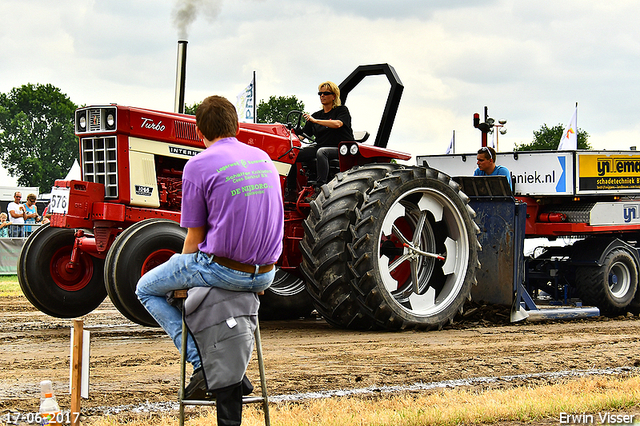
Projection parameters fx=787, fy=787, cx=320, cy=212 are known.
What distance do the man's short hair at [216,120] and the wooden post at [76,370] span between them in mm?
1056

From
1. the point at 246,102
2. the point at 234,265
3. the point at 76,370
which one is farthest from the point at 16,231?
the point at 234,265

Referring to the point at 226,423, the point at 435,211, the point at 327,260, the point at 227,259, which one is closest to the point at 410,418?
the point at 226,423

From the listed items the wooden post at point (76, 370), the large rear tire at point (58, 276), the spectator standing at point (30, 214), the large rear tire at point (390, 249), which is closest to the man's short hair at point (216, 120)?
the wooden post at point (76, 370)

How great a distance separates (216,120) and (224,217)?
469mm

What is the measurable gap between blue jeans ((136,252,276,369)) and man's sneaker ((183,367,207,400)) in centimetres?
8

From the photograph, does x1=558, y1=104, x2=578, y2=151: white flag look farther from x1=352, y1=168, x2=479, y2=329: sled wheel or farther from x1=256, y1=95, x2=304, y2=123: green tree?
x1=256, y1=95, x2=304, y2=123: green tree

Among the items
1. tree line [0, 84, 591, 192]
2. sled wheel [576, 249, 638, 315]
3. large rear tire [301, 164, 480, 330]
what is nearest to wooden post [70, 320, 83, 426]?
large rear tire [301, 164, 480, 330]

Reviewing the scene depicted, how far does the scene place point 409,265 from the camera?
825 cm

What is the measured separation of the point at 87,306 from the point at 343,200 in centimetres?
292

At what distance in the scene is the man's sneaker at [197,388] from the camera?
138 inches

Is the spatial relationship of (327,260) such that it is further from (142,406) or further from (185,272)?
(185,272)

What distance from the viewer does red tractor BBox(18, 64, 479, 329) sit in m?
7.07

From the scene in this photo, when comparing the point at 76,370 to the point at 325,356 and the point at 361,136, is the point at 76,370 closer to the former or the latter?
the point at 325,356

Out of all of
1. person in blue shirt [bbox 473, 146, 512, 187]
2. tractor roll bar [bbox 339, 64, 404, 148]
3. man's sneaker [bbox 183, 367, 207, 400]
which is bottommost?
man's sneaker [bbox 183, 367, 207, 400]
